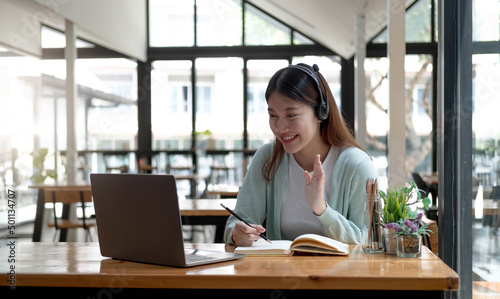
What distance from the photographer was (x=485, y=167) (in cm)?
207

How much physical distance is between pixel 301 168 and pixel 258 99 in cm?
856

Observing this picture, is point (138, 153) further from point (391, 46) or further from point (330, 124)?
point (330, 124)

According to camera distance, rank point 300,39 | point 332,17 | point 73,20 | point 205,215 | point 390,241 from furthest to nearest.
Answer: point 300,39, point 332,17, point 73,20, point 205,215, point 390,241

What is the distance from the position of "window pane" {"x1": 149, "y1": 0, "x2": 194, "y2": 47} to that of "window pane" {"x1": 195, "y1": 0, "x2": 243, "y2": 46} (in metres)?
0.17

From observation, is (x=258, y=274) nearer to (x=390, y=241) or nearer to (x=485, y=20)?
(x=390, y=241)

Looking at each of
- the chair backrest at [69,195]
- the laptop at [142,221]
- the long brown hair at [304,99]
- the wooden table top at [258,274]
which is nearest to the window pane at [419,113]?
the chair backrest at [69,195]

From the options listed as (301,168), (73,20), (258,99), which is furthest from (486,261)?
(258,99)

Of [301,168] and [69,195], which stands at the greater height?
[301,168]

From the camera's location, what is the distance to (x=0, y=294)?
1.52 meters

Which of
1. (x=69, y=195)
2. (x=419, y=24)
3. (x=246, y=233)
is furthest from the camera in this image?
(x=419, y=24)

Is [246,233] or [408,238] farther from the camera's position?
[246,233]

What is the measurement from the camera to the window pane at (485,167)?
1995 millimetres

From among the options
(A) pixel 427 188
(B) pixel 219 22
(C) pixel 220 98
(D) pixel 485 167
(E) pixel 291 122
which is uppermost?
(B) pixel 219 22

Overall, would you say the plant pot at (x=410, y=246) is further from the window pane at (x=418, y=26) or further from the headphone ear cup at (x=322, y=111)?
the window pane at (x=418, y=26)
